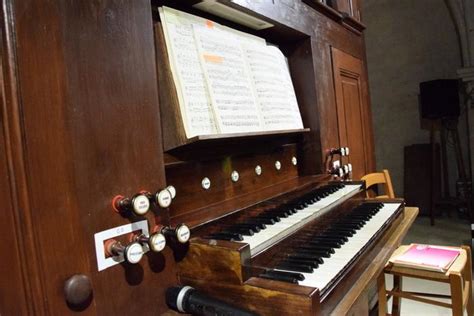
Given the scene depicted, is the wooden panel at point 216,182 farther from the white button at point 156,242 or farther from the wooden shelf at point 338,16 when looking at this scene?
the wooden shelf at point 338,16

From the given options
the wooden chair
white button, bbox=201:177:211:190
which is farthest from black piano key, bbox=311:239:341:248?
the wooden chair

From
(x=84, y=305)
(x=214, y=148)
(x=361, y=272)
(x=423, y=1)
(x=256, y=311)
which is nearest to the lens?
(x=84, y=305)

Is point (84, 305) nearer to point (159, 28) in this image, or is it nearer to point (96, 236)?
point (96, 236)

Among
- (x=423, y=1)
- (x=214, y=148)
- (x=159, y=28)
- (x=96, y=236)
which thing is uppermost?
(x=423, y=1)

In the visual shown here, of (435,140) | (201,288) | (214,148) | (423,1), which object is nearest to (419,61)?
(423,1)

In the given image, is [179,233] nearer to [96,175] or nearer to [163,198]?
[163,198]

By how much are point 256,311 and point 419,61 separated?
19.6 feet

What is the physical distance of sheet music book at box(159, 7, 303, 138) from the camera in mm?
1330

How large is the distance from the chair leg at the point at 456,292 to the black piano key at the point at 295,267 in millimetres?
1192

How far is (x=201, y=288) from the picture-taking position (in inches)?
42.9

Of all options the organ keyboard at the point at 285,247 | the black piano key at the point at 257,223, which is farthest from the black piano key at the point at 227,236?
the black piano key at the point at 257,223

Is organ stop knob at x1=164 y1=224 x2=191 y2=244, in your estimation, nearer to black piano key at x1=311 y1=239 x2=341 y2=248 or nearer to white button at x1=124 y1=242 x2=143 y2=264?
white button at x1=124 y1=242 x2=143 y2=264

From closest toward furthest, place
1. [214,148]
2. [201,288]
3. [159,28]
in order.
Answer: [201,288], [159,28], [214,148]

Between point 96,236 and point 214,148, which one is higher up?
point 214,148
